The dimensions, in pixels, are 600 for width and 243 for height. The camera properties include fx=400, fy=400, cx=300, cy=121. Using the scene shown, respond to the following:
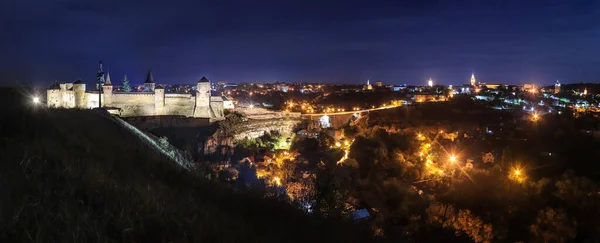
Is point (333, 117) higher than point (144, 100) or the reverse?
the reverse

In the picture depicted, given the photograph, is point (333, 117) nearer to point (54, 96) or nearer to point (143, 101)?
point (143, 101)

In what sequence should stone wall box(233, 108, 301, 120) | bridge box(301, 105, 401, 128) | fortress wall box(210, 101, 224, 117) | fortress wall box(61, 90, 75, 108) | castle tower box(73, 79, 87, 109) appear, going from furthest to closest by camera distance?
bridge box(301, 105, 401, 128) < stone wall box(233, 108, 301, 120) < fortress wall box(210, 101, 224, 117) < castle tower box(73, 79, 87, 109) < fortress wall box(61, 90, 75, 108)

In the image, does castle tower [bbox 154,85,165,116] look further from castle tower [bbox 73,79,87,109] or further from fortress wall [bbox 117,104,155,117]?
castle tower [bbox 73,79,87,109]

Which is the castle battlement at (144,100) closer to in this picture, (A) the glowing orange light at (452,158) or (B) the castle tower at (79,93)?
(B) the castle tower at (79,93)

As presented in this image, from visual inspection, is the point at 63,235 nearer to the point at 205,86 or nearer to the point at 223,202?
the point at 223,202

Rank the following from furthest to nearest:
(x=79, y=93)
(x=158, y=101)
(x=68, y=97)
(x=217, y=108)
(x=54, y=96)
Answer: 1. (x=217, y=108)
2. (x=158, y=101)
3. (x=79, y=93)
4. (x=68, y=97)
5. (x=54, y=96)

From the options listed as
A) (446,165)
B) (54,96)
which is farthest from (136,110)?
(446,165)

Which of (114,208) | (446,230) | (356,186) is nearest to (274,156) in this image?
(356,186)

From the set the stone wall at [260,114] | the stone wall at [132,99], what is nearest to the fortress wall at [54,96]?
the stone wall at [132,99]

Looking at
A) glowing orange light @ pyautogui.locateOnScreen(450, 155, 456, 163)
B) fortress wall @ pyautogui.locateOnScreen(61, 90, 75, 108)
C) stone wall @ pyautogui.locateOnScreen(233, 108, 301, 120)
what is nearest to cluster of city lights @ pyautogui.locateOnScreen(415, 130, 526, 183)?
glowing orange light @ pyautogui.locateOnScreen(450, 155, 456, 163)
